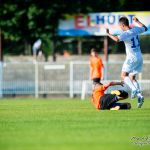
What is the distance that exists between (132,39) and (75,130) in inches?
274

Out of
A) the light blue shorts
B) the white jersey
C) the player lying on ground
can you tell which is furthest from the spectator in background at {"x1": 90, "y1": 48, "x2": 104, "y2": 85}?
A: the player lying on ground

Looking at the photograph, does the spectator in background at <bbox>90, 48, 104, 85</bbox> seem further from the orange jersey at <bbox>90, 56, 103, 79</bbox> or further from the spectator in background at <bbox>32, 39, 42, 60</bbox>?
the spectator in background at <bbox>32, 39, 42, 60</bbox>

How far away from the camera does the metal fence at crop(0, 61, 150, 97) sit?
120 feet

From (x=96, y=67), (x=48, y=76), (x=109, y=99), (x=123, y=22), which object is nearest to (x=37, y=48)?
(x=48, y=76)

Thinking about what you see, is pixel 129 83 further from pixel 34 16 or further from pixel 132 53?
pixel 34 16

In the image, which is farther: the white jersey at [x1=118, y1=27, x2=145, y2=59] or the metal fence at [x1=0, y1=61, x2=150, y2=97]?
the metal fence at [x1=0, y1=61, x2=150, y2=97]

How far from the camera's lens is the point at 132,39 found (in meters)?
19.7

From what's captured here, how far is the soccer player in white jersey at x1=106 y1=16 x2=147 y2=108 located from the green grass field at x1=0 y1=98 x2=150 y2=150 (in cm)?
220

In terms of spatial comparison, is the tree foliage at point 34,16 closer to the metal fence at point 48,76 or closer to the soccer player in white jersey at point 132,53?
the metal fence at point 48,76

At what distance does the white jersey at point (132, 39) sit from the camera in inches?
765

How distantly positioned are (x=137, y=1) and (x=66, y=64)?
8.55 metres

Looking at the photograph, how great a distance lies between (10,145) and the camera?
1091 cm

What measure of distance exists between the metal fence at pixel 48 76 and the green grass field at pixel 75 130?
62.3ft

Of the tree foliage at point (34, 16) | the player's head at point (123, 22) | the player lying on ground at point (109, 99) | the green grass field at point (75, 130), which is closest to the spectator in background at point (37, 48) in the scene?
the tree foliage at point (34, 16)
